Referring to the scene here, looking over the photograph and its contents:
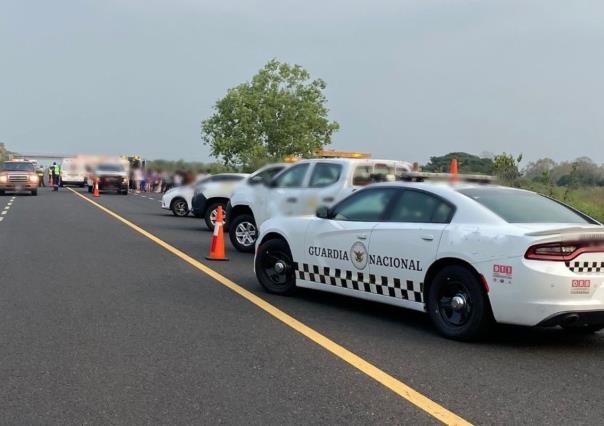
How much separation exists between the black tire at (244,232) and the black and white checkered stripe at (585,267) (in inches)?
324

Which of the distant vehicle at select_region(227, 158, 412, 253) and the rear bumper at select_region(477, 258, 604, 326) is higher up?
the distant vehicle at select_region(227, 158, 412, 253)

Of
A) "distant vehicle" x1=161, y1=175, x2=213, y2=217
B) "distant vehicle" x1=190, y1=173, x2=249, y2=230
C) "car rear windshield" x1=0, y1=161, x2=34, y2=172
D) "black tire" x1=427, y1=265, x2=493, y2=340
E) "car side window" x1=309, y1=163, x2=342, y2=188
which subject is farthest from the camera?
"car rear windshield" x1=0, y1=161, x2=34, y2=172

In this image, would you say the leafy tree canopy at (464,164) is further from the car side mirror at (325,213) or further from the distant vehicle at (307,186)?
the car side mirror at (325,213)

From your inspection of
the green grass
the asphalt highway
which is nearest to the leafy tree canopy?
the green grass

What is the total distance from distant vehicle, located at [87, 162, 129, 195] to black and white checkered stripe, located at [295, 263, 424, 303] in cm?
3438

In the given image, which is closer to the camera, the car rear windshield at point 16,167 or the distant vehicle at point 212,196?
the distant vehicle at point 212,196

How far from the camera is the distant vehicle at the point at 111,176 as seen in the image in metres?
41.1

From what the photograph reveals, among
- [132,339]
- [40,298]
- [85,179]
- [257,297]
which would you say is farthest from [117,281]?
[85,179]

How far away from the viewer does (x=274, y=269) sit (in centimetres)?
882

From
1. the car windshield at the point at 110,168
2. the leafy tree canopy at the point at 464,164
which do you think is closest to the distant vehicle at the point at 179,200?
the leafy tree canopy at the point at 464,164

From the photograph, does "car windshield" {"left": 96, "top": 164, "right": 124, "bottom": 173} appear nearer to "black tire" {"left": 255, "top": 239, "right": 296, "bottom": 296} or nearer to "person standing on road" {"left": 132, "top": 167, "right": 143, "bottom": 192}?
"person standing on road" {"left": 132, "top": 167, "right": 143, "bottom": 192}

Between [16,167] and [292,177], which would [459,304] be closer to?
[292,177]

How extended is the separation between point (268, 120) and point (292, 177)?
57761 mm

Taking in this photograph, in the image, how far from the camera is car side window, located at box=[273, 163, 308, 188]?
1241cm
